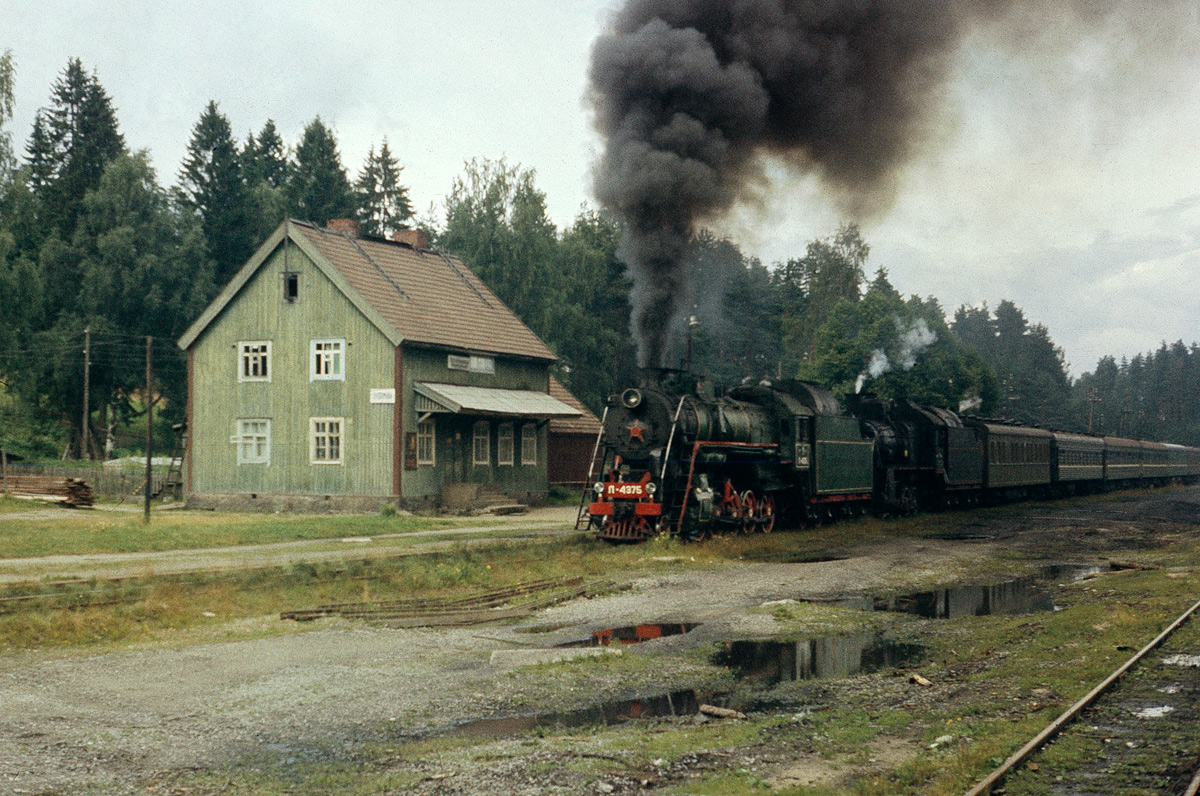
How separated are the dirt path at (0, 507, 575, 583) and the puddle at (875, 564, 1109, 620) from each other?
9445 mm

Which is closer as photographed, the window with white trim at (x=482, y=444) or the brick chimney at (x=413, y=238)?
the window with white trim at (x=482, y=444)

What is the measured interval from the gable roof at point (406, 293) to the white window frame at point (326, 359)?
1.50m

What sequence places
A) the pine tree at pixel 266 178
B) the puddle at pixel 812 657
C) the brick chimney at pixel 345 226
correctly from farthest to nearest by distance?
the pine tree at pixel 266 178 < the brick chimney at pixel 345 226 < the puddle at pixel 812 657

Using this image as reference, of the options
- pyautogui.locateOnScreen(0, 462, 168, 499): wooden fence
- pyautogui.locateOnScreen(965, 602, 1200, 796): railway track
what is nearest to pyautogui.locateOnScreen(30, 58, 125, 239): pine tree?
pyautogui.locateOnScreen(0, 462, 168, 499): wooden fence

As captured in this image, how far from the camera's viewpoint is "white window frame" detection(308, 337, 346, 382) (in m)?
31.3

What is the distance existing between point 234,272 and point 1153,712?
67571mm

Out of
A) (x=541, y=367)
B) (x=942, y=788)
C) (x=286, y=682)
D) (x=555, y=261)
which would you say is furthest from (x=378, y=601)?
(x=555, y=261)

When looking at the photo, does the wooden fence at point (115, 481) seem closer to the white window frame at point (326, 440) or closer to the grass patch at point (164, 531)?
the grass patch at point (164, 531)

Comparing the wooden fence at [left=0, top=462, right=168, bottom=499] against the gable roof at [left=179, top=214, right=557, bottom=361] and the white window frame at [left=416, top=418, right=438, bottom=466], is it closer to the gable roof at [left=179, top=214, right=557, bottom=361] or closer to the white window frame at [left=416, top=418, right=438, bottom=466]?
the gable roof at [left=179, top=214, right=557, bottom=361]

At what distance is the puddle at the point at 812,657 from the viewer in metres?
10.4

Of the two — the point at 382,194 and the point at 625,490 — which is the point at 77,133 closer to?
the point at 382,194

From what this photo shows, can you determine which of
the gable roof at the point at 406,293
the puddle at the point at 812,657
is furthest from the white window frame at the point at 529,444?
the puddle at the point at 812,657

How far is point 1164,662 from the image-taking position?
421 inches

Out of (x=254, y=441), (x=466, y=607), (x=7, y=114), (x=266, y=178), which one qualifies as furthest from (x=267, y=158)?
(x=466, y=607)
